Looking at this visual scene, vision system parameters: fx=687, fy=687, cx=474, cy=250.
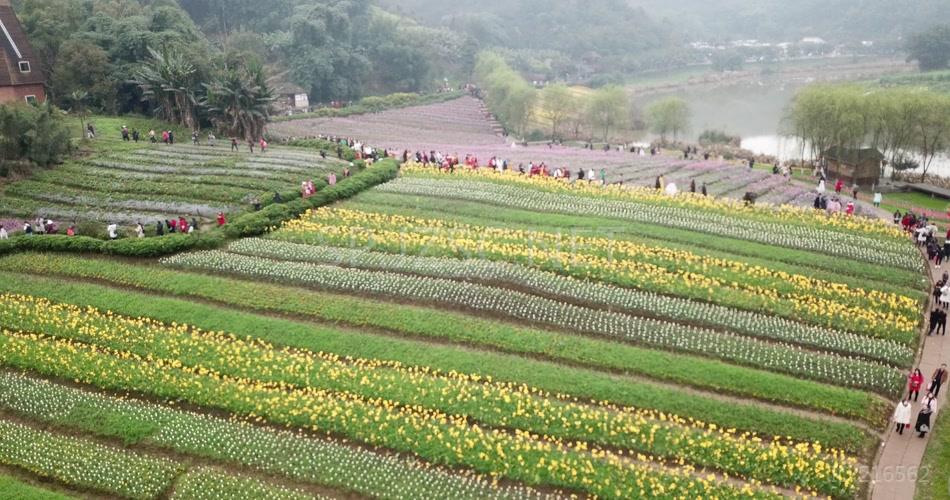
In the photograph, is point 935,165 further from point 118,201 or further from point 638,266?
point 118,201

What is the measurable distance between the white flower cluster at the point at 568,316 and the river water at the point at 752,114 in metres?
44.9

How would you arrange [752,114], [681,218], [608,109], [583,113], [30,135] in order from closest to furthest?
[681,218], [30,135], [608,109], [583,113], [752,114]

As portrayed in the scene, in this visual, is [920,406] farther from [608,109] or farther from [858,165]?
[608,109]

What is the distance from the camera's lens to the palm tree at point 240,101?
175 ft

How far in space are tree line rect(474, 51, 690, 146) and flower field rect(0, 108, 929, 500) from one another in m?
37.8

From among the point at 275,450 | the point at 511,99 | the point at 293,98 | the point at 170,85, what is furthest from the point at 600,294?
the point at 293,98

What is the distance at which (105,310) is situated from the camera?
26422 mm

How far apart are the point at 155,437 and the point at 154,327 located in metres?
6.61

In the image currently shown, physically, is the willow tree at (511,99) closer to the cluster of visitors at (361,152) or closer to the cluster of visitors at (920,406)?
the cluster of visitors at (361,152)

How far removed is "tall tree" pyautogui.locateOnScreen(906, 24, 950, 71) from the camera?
109m

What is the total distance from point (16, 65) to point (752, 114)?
91.5 metres

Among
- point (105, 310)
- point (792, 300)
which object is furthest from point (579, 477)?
point (105, 310)

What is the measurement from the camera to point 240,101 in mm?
53844

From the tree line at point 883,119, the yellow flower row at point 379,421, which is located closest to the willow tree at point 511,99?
the tree line at point 883,119
